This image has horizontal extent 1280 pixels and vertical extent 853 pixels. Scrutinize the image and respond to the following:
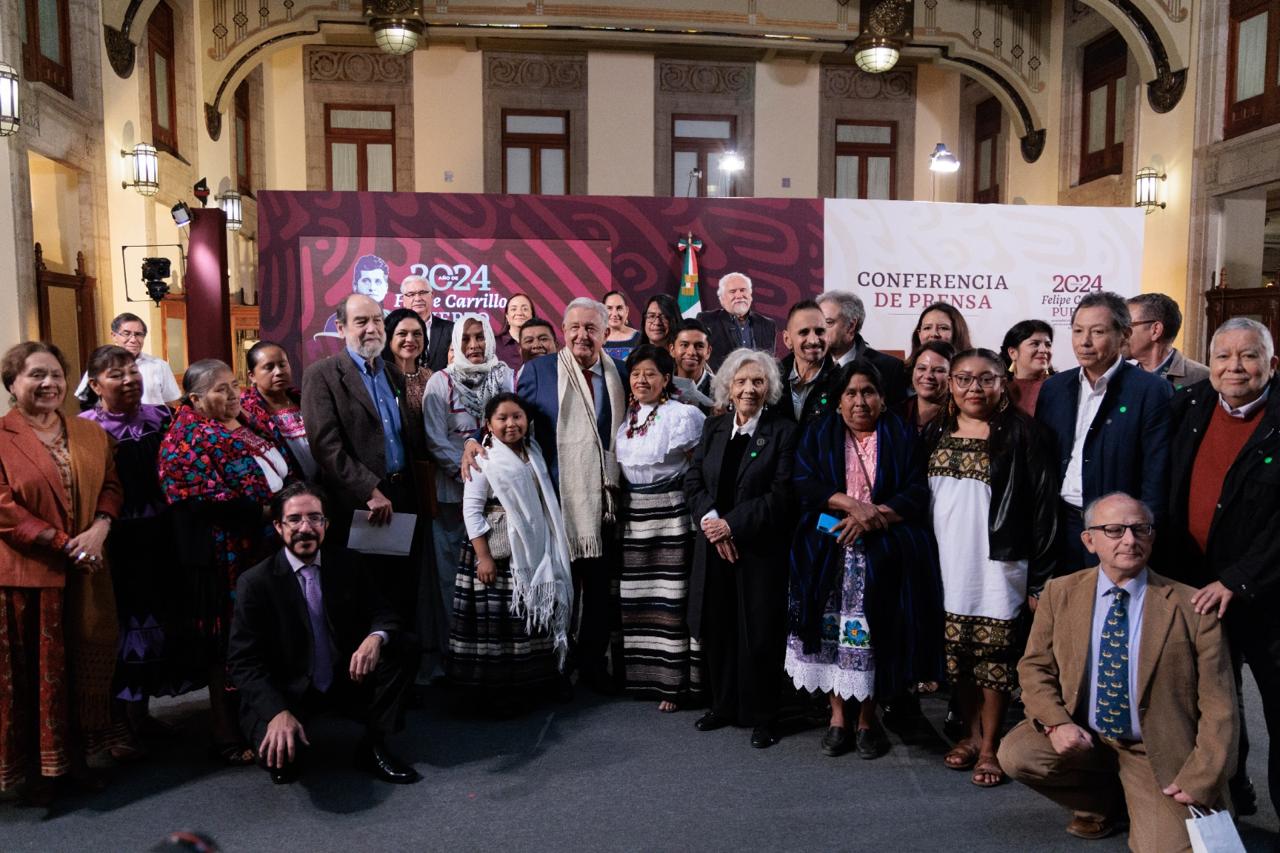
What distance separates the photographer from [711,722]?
337cm

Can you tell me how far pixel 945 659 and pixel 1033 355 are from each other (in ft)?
4.53

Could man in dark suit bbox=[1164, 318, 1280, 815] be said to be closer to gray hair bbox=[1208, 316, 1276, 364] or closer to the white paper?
gray hair bbox=[1208, 316, 1276, 364]

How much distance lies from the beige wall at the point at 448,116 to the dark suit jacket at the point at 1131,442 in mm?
9981

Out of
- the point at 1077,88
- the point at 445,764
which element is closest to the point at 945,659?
the point at 445,764

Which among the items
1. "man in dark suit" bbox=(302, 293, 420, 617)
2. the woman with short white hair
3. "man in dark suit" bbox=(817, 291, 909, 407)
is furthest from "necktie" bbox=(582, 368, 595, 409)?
"man in dark suit" bbox=(817, 291, 909, 407)

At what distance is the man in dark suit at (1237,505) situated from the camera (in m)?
2.38

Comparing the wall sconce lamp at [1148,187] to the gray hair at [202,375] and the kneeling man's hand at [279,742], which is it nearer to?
the gray hair at [202,375]

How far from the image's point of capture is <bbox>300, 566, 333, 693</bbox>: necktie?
2.91 m

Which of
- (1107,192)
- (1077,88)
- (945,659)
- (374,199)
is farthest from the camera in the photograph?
(1077,88)

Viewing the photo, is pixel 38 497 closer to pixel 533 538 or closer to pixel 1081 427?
pixel 533 538

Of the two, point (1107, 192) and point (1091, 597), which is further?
point (1107, 192)

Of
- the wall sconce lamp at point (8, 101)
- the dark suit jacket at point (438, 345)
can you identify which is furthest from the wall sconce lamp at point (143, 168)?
the dark suit jacket at point (438, 345)

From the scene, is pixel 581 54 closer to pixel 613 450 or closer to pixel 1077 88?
pixel 1077 88

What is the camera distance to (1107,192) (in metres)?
10.3
